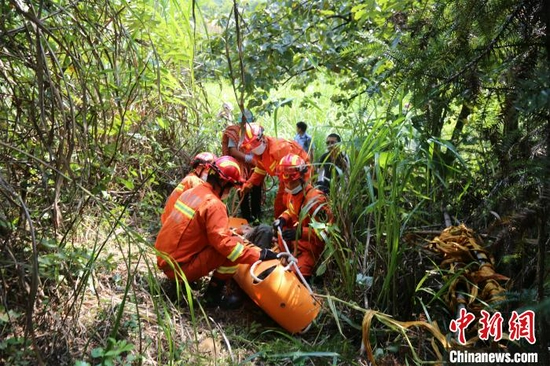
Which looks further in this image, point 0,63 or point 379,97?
point 379,97

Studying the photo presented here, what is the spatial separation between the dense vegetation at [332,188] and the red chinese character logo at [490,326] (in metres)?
0.06

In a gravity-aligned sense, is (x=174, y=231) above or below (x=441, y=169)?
below

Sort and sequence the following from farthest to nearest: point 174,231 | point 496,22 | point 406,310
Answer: point 174,231 → point 406,310 → point 496,22

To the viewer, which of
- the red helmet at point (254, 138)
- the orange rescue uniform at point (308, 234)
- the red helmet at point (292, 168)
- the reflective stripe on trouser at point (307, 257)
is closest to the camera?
the orange rescue uniform at point (308, 234)

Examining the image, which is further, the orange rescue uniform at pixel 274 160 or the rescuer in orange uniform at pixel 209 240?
the orange rescue uniform at pixel 274 160

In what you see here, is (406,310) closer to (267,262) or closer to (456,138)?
(267,262)

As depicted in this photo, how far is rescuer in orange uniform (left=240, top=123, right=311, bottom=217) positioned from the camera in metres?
5.21

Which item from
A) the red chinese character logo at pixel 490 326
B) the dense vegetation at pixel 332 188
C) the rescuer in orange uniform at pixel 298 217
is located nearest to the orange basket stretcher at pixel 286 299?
the dense vegetation at pixel 332 188

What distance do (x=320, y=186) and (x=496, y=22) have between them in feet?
9.14

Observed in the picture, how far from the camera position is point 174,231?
3.58 meters

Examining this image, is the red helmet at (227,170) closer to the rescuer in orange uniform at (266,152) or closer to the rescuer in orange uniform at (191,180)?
the rescuer in orange uniform at (191,180)

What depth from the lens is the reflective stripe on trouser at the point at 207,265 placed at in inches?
145

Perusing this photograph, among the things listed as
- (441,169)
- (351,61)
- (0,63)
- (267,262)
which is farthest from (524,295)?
(351,61)

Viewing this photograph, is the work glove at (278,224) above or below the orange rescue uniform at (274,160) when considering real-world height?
below
